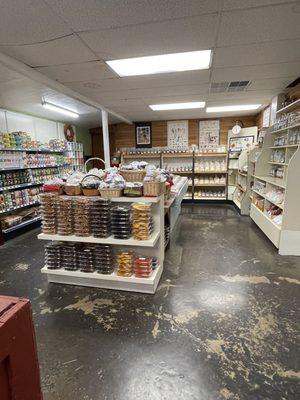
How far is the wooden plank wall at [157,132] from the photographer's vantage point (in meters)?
7.41

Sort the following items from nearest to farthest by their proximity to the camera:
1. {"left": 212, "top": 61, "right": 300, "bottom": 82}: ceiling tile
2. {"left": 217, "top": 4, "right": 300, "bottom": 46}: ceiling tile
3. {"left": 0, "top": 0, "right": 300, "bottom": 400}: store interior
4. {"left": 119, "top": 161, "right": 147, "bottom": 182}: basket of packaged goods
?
{"left": 0, "top": 0, "right": 300, "bottom": 400}: store interior
{"left": 217, "top": 4, "right": 300, "bottom": 46}: ceiling tile
{"left": 119, "top": 161, "right": 147, "bottom": 182}: basket of packaged goods
{"left": 212, "top": 61, "right": 300, "bottom": 82}: ceiling tile

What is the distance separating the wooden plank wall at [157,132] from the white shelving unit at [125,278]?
5.60 m

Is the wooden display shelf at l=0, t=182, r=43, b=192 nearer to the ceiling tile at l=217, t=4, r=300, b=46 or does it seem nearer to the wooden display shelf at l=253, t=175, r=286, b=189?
the ceiling tile at l=217, t=4, r=300, b=46

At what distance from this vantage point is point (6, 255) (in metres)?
3.85

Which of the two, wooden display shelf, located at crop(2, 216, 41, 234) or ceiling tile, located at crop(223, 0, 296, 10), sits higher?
ceiling tile, located at crop(223, 0, 296, 10)

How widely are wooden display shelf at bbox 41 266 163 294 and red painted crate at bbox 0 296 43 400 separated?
5.98ft

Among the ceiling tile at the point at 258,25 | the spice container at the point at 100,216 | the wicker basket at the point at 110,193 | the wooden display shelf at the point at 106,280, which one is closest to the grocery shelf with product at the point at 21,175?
the wooden display shelf at the point at 106,280

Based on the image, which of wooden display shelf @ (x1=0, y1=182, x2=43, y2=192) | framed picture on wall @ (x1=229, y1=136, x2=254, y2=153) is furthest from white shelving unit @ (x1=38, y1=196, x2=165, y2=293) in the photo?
framed picture on wall @ (x1=229, y1=136, x2=254, y2=153)

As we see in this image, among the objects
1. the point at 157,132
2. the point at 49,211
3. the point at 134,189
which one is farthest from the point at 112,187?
the point at 157,132

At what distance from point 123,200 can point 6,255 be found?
258cm

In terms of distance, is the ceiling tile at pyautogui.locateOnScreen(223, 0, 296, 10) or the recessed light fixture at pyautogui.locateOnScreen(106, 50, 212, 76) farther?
the recessed light fixture at pyautogui.locateOnScreen(106, 50, 212, 76)

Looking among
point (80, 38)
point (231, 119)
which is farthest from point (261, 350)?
point (231, 119)

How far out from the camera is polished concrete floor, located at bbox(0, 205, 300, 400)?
1605 mm

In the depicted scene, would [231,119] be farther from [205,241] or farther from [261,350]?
[261,350]
